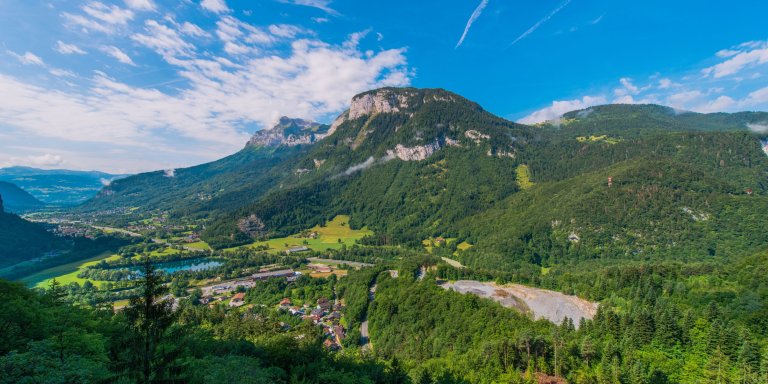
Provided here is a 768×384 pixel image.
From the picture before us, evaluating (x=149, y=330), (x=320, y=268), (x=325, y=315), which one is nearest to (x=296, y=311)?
(x=325, y=315)

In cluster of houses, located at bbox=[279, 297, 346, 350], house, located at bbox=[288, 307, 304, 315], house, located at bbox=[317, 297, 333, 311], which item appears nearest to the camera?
cluster of houses, located at bbox=[279, 297, 346, 350]

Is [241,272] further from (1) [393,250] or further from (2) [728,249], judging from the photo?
(2) [728,249]

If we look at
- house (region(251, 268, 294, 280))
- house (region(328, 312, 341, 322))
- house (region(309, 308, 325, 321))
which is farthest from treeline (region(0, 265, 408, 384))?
house (region(251, 268, 294, 280))

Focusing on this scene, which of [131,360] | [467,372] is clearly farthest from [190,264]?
[131,360]

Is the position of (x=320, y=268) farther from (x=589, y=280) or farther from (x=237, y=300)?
(x=589, y=280)

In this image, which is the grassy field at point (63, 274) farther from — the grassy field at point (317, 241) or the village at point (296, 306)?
the grassy field at point (317, 241)

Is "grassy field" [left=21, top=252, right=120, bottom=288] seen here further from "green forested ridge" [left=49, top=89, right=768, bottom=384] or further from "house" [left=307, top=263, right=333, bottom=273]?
"house" [left=307, top=263, right=333, bottom=273]
